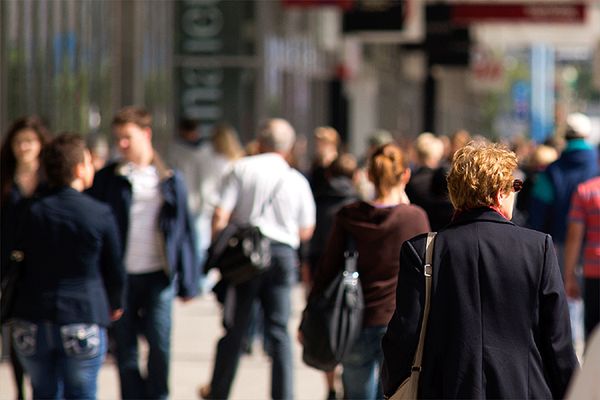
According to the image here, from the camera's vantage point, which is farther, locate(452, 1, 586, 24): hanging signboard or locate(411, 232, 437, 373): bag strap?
locate(452, 1, 586, 24): hanging signboard

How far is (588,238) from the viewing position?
32.1 feet

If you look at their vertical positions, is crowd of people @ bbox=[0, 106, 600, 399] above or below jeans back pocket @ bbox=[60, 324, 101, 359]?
above

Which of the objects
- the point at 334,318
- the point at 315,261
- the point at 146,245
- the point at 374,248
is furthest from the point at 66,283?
the point at 315,261

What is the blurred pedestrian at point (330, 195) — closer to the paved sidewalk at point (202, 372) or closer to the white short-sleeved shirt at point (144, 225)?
the paved sidewalk at point (202, 372)

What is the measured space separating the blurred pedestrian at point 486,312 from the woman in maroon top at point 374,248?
2.27 m

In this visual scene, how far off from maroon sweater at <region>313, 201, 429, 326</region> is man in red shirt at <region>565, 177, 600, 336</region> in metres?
2.43

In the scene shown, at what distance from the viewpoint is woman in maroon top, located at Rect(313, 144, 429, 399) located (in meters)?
7.56

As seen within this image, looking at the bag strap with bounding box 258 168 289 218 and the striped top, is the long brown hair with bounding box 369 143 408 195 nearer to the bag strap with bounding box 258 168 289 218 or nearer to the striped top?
the bag strap with bounding box 258 168 289 218

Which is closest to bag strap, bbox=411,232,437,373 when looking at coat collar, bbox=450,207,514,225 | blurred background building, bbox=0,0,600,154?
coat collar, bbox=450,207,514,225

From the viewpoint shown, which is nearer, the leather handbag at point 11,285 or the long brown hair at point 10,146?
the leather handbag at point 11,285

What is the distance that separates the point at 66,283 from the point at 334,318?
1307mm

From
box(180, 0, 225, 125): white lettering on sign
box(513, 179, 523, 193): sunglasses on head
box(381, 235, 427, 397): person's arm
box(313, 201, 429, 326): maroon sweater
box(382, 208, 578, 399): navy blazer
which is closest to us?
box(382, 208, 578, 399): navy blazer

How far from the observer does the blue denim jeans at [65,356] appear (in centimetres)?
717

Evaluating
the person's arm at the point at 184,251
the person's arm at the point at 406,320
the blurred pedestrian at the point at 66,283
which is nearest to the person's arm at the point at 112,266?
the blurred pedestrian at the point at 66,283
